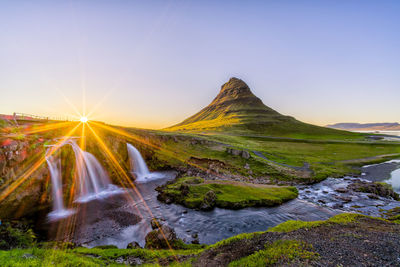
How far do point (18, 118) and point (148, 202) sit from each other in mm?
46285

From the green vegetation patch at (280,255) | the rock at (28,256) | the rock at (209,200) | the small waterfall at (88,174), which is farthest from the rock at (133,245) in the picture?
the small waterfall at (88,174)

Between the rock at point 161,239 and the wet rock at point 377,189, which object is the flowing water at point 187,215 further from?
the wet rock at point 377,189

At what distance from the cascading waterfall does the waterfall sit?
327 inches

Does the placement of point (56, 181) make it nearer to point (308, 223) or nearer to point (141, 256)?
point (141, 256)

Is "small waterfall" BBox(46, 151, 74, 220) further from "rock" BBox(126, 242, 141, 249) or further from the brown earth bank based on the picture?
the brown earth bank

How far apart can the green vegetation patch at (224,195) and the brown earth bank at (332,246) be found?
40.0 ft

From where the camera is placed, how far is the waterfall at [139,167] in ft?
154

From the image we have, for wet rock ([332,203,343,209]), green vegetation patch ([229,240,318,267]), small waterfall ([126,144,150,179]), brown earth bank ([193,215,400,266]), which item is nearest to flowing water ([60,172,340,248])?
wet rock ([332,203,343,209])

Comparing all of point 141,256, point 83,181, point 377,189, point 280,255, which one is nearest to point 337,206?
point 377,189

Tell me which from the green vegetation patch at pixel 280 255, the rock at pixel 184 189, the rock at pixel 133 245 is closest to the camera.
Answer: the green vegetation patch at pixel 280 255

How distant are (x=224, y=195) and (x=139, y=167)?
29.3m

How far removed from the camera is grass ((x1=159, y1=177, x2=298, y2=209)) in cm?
3005

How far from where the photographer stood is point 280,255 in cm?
1322

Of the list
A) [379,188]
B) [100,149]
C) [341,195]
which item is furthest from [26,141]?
[379,188]
